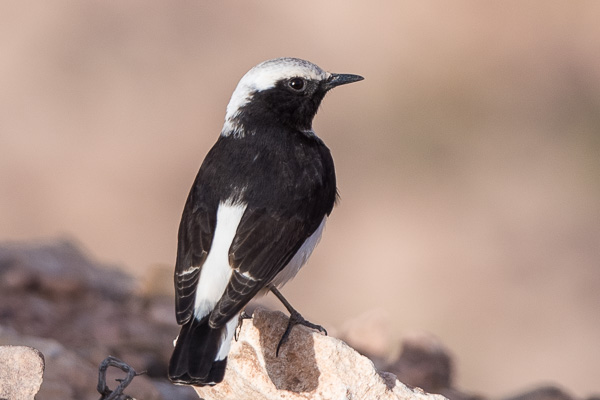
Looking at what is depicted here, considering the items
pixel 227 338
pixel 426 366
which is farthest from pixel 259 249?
pixel 426 366

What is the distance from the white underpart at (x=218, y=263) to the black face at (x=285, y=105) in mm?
925

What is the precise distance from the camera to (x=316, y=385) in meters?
4.76

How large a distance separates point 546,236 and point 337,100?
11.2ft

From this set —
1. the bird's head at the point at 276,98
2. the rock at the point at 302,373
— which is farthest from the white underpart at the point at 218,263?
the bird's head at the point at 276,98

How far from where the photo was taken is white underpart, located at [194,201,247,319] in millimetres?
5352

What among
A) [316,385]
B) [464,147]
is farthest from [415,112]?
[316,385]

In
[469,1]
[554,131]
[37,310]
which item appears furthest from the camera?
[469,1]

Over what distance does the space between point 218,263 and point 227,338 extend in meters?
0.60

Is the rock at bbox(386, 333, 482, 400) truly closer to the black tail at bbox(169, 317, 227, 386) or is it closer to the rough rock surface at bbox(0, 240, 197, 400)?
the rough rock surface at bbox(0, 240, 197, 400)

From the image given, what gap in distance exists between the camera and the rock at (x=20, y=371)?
4.46 metres

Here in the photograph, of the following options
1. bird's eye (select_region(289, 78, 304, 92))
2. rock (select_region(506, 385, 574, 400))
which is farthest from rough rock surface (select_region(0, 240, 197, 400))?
rock (select_region(506, 385, 574, 400))

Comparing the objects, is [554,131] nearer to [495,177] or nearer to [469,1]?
[495,177]

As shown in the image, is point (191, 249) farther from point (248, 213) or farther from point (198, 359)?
point (198, 359)

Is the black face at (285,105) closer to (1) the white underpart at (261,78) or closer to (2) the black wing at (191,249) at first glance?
(1) the white underpart at (261,78)
